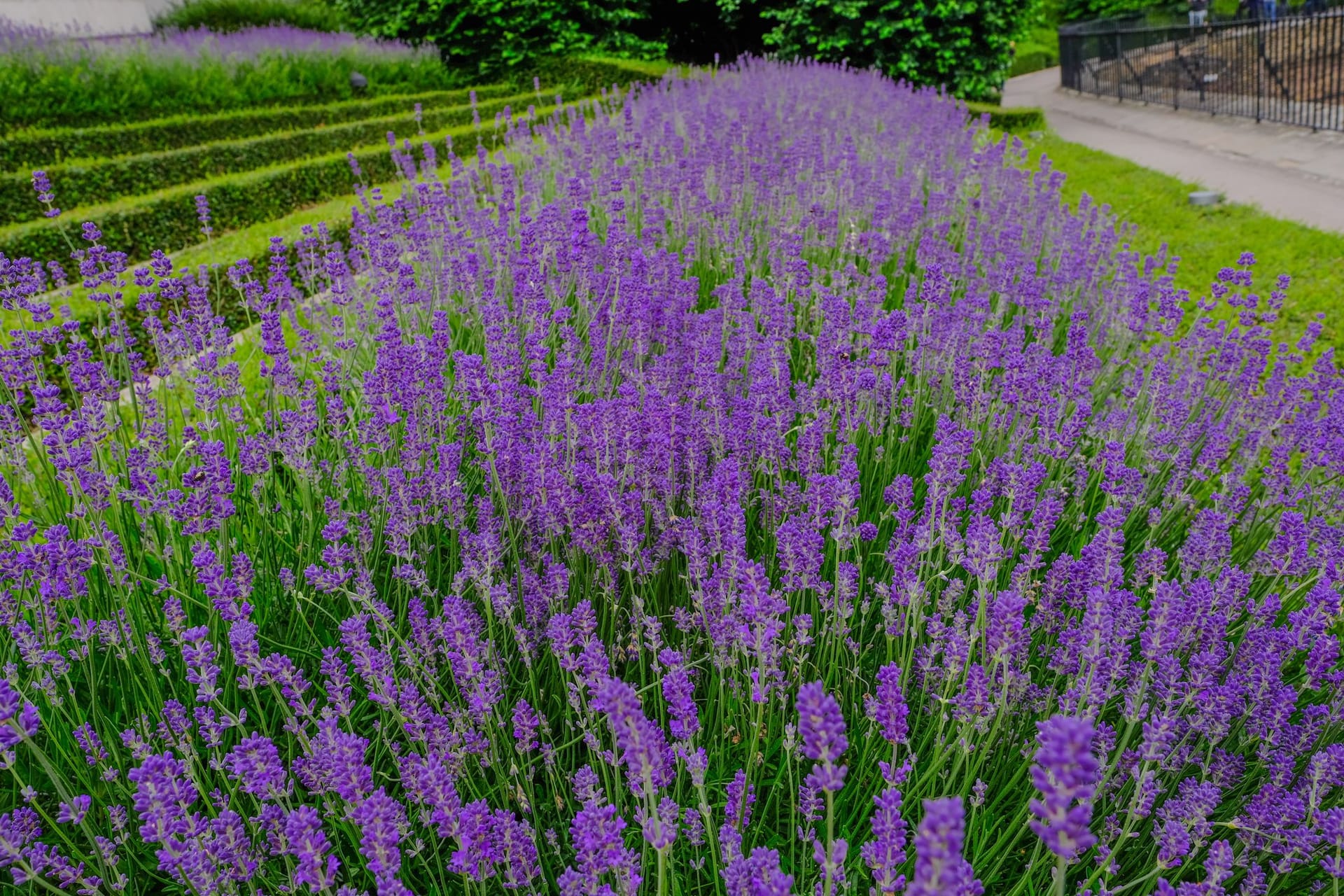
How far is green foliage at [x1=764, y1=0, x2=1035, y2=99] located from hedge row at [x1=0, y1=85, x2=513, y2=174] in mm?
6528

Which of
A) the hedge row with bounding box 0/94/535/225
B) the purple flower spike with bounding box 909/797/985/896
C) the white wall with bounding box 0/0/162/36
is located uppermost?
the white wall with bounding box 0/0/162/36

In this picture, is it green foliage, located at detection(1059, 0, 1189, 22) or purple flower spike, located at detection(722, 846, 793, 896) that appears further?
green foliage, located at detection(1059, 0, 1189, 22)

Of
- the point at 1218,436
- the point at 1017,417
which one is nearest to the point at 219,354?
the point at 1017,417

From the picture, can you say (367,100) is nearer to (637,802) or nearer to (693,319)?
(693,319)

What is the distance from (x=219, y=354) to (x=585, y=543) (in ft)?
5.25

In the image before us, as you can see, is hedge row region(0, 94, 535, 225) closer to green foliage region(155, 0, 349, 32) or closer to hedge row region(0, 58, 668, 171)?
hedge row region(0, 58, 668, 171)

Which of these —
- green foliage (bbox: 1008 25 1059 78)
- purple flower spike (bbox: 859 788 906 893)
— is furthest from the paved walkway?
green foliage (bbox: 1008 25 1059 78)

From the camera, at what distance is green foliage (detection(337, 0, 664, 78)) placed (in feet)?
53.7

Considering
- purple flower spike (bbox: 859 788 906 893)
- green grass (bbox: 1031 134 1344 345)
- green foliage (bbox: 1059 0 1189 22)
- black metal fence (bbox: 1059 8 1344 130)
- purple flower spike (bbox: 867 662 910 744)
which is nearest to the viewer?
purple flower spike (bbox: 859 788 906 893)

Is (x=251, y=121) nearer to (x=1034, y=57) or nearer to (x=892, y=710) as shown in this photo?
(x=892, y=710)

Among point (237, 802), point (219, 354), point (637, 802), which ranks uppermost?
point (219, 354)

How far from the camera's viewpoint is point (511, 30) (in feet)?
54.9

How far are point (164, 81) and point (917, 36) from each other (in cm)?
1208

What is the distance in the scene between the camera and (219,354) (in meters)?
2.74
